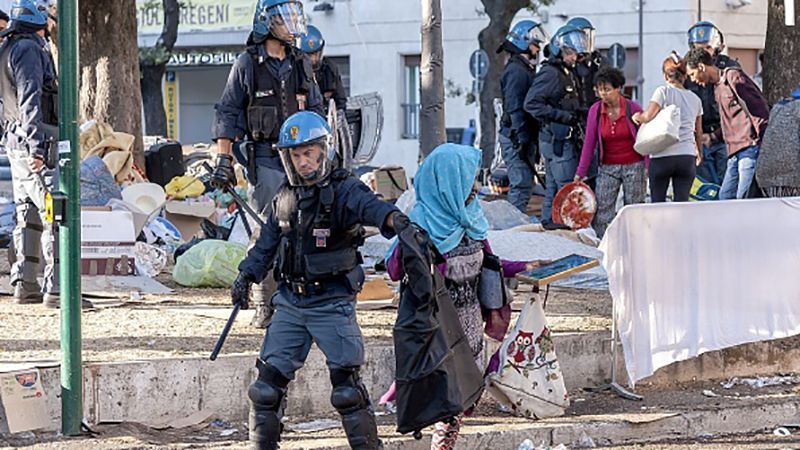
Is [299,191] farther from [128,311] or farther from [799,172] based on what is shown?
[799,172]

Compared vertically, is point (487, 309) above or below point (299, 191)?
below

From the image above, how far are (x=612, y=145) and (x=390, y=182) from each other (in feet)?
14.1

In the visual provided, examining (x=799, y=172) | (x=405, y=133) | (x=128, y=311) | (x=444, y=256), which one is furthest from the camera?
(x=405, y=133)

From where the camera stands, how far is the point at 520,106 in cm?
1373

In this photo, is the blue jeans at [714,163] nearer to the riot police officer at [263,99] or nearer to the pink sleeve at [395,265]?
the riot police officer at [263,99]

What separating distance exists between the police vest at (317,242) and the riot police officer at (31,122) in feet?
9.35

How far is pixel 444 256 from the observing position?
7168 millimetres

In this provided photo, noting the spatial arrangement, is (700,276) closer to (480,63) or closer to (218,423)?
(218,423)

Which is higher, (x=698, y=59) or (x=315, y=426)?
(x=698, y=59)

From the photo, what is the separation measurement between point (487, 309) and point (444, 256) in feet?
1.21

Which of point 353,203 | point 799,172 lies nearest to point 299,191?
point 353,203

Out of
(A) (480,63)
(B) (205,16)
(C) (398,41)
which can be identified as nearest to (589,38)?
(A) (480,63)

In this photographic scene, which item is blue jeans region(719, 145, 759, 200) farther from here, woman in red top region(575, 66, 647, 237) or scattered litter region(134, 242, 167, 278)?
scattered litter region(134, 242, 167, 278)

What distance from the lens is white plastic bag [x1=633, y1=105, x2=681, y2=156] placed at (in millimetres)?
11523
